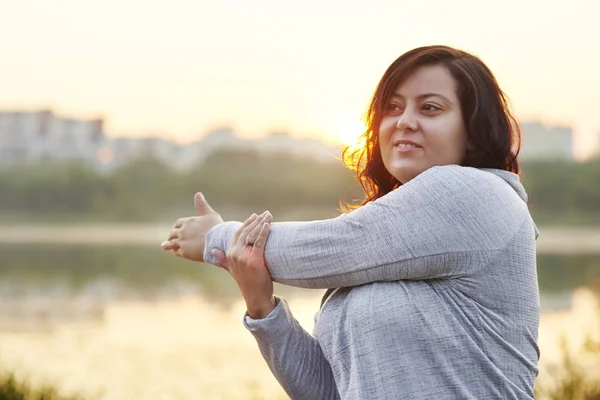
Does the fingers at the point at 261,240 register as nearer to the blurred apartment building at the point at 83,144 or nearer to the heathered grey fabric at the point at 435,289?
the heathered grey fabric at the point at 435,289

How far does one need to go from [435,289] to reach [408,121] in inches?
11.0

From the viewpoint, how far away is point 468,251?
3.96ft

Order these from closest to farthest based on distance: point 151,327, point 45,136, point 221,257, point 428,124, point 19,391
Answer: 1. point 428,124
2. point 221,257
3. point 19,391
4. point 151,327
5. point 45,136

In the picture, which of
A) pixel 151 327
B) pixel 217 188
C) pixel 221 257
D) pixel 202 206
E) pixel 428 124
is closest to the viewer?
pixel 428 124

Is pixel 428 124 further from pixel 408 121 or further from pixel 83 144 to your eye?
pixel 83 144

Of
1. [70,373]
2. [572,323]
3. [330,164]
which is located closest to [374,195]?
[70,373]

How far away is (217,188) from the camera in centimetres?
2939

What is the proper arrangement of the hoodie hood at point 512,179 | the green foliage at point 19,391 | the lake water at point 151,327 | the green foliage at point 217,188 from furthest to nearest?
the green foliage at point 217,188
the lake water at point 151,327
the green foliage at point 19,391
the hoodie hood at point 512,179

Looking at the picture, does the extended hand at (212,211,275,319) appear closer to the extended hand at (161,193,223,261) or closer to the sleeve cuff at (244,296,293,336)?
the sleeve cuff at (244,296,293,336)

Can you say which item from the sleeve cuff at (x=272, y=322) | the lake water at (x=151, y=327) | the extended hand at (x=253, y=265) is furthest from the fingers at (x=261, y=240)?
the lake water at (x=151, y=327)

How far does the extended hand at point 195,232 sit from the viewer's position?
153 centimetres

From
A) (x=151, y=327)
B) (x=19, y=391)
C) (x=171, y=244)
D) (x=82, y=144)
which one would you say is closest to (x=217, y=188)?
(x=82, y=144)

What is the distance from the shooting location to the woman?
121cm

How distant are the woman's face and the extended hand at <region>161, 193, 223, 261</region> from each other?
1.26ft
